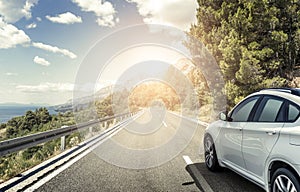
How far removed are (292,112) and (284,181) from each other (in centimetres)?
93

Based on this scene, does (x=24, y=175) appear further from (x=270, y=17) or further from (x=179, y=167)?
(x=270, y=17)

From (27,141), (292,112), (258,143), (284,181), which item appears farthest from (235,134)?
(27,141)

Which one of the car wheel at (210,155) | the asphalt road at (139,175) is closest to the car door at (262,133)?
the asphalt road at (139,175)

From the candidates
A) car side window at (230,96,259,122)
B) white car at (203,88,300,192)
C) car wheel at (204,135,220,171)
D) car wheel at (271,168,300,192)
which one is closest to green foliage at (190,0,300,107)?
car wheel at (204,135,220,171)

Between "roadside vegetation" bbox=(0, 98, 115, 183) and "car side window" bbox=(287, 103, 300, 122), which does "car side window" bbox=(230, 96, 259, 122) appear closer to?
"car side window" bbox=(287, 103, 300, 122)

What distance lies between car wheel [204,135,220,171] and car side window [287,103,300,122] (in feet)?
8.51

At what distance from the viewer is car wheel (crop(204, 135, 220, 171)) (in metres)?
6.23

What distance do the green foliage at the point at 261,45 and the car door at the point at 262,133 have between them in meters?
11.6

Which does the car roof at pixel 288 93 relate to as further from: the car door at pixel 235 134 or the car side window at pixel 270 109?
the car door at pixel 235 134

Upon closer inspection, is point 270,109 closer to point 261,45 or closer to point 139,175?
point 139,175

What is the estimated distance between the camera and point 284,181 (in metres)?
3.65

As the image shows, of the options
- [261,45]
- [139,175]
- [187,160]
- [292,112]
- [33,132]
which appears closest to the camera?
[292,112]

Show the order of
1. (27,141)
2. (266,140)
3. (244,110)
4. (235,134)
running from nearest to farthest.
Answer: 1. (266,140)
2. (235,134)
3. (244,110)
4. (27,141)

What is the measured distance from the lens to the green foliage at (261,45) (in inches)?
613
